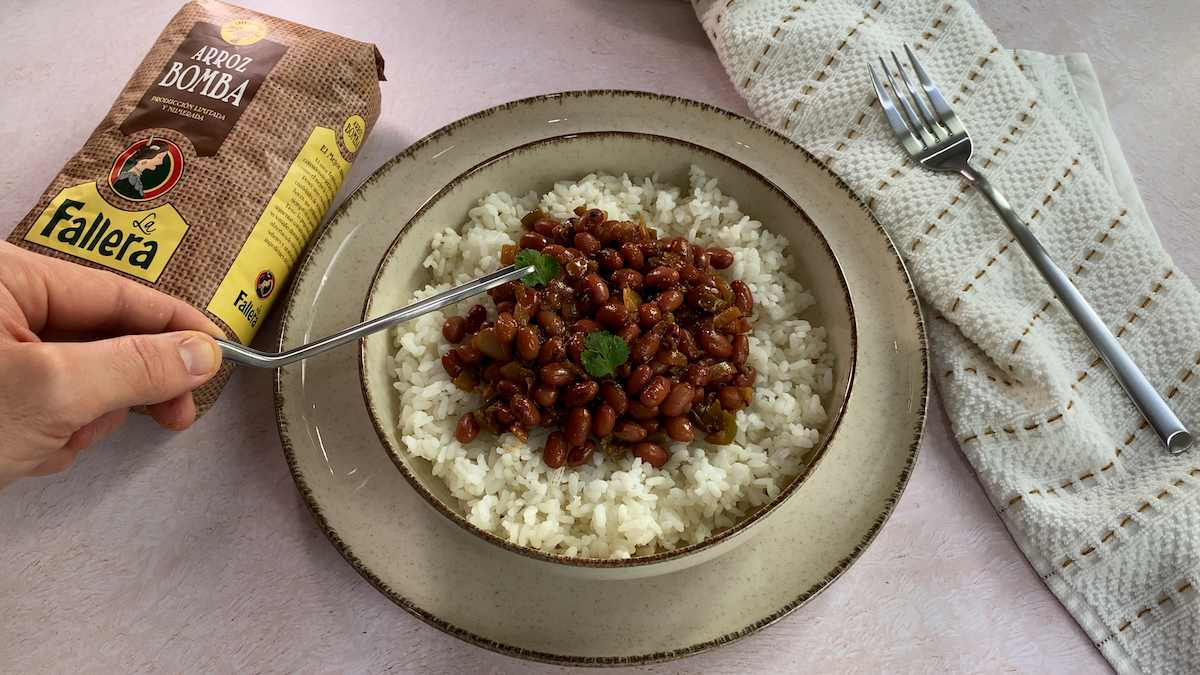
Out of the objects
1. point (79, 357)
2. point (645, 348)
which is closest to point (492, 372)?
point (645, 348)

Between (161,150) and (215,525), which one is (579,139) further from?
(215,525)

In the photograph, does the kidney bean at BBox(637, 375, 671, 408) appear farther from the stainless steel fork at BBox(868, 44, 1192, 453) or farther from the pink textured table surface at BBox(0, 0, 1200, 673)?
the stainless steel fork at BBox(868, 44, 1192, 453)

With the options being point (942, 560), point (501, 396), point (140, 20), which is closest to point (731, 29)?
point (501, 396)

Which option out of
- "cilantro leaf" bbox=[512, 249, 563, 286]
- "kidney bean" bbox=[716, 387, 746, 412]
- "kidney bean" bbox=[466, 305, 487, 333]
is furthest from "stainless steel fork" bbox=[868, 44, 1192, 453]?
"kidney bean" bbox=[466, 305, 487, 333]

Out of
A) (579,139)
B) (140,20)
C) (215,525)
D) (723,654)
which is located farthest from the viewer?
(140,20)

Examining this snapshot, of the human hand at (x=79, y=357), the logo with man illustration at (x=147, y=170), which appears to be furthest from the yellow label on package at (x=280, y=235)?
the logo with man illustration at (x=147, y=170)
